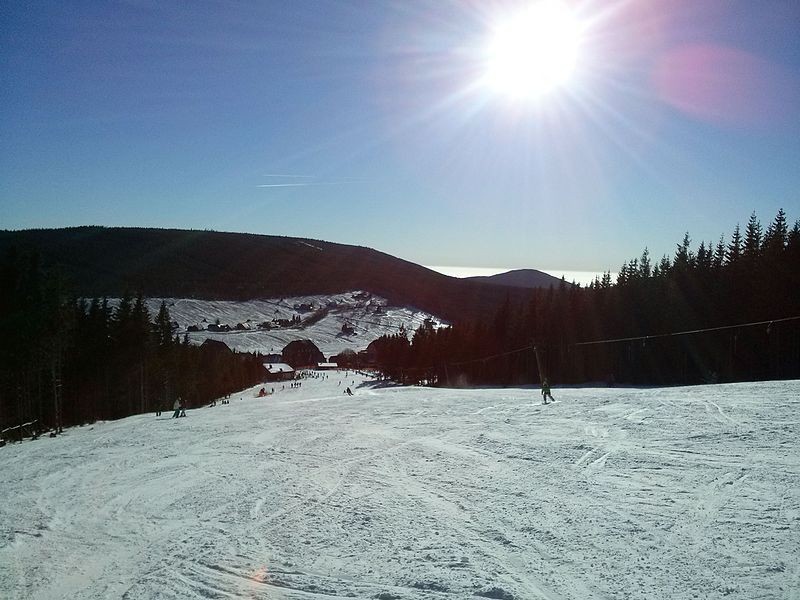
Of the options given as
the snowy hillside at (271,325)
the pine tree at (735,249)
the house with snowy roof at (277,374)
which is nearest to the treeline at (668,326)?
the pine tree at (735,249)

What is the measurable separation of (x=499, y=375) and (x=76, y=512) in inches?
2406

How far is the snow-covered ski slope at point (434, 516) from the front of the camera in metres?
5.73

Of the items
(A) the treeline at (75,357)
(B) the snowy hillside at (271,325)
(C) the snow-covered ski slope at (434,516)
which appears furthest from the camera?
(B) the snowy hillside at (271,325)

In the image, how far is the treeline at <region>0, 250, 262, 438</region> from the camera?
29.7 meters

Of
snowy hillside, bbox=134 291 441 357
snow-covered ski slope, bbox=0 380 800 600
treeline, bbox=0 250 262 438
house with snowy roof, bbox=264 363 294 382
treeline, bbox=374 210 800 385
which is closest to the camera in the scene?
snow-covered ski slope, bbox=0 380 800 600

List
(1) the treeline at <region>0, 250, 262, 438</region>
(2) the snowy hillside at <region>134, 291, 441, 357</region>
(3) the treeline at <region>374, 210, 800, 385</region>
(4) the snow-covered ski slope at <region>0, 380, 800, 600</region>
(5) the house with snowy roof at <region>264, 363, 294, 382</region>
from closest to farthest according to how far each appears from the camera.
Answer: (4) the snow-covered ski slope at <region>0, 380, 800, 600</region> → (1) the treeline at <region>0, 250, 262, 438</region> → (3) the treeline at <region>374, 210, 800, 385</region> → (5) the house with snowy roof at <region>264, 363, 294, 382</region> → (2) the snowy hillside at <region>134, 291, 441, 357</region>

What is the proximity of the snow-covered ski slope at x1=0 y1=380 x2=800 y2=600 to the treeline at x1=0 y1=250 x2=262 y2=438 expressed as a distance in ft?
58.1

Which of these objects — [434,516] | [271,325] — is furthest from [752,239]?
[271,325]

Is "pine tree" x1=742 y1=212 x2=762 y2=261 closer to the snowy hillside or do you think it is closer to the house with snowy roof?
the house with snowy roof

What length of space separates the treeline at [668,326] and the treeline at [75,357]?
24.5m

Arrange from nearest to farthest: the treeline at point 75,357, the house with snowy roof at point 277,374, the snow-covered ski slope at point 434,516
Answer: the snow-covered ski slope at point 434,516 < the treeline at point 75,357 < the house with snowy roof at point 277,374

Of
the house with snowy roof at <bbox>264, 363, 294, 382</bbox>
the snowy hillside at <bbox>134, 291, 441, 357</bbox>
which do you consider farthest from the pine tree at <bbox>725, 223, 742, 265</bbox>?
the snowy hillside at <bbox>134, 291, 441, 357</bbox>

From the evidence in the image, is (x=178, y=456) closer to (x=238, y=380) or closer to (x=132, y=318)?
(x=132, y=318)

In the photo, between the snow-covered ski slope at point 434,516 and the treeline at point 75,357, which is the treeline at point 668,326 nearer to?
the snow-covered ski slope at point 434,516
